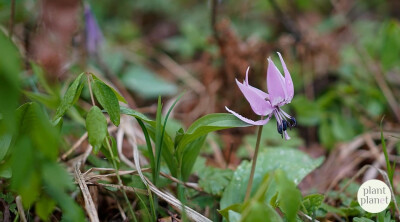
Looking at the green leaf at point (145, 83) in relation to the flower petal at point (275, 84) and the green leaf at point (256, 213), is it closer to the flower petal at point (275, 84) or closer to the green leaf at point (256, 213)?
the flower petal at point (275, 84)

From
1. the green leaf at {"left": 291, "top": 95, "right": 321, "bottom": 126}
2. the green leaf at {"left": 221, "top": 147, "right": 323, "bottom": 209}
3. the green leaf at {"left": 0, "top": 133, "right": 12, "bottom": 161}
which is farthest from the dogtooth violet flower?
the green leaf at {"left": 291, "top": 95, "right": 321, "bottom": 126}

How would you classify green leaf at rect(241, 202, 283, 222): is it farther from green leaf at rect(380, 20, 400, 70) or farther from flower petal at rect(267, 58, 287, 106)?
green leaf at rect(380, 20, 400, 70)

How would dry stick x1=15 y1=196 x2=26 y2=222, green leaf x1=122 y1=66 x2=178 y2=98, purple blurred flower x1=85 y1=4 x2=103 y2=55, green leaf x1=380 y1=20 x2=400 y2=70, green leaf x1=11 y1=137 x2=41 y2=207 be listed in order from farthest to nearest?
green leaf x1=122 y1=66 x2=178 y2=98 < purple blurred flower x1=85 y1=4 x2=103 y2=55 < green leaf x1=380 y1=20 x2=400 y2=70 < dry stick x1=15 y1=196 x2=26 y2=222 < green leaf x1=11 y1=137 x2=41 y2=207

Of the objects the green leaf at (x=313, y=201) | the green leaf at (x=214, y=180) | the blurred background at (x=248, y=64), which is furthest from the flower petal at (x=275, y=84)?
the blurred background at (x=248, y=64)

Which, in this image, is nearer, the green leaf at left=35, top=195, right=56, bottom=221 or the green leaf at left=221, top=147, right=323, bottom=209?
the green leaf at left=35, top=195, right=56, bottom=221

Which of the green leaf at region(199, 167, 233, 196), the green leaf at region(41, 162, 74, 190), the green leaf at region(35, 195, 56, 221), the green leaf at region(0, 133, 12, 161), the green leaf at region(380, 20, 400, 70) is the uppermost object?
the green leaf at region(380, 20, 400, 70)

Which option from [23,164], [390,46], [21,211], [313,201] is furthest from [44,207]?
[390,46]

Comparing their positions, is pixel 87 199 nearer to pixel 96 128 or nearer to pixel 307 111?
pixel 96 128
